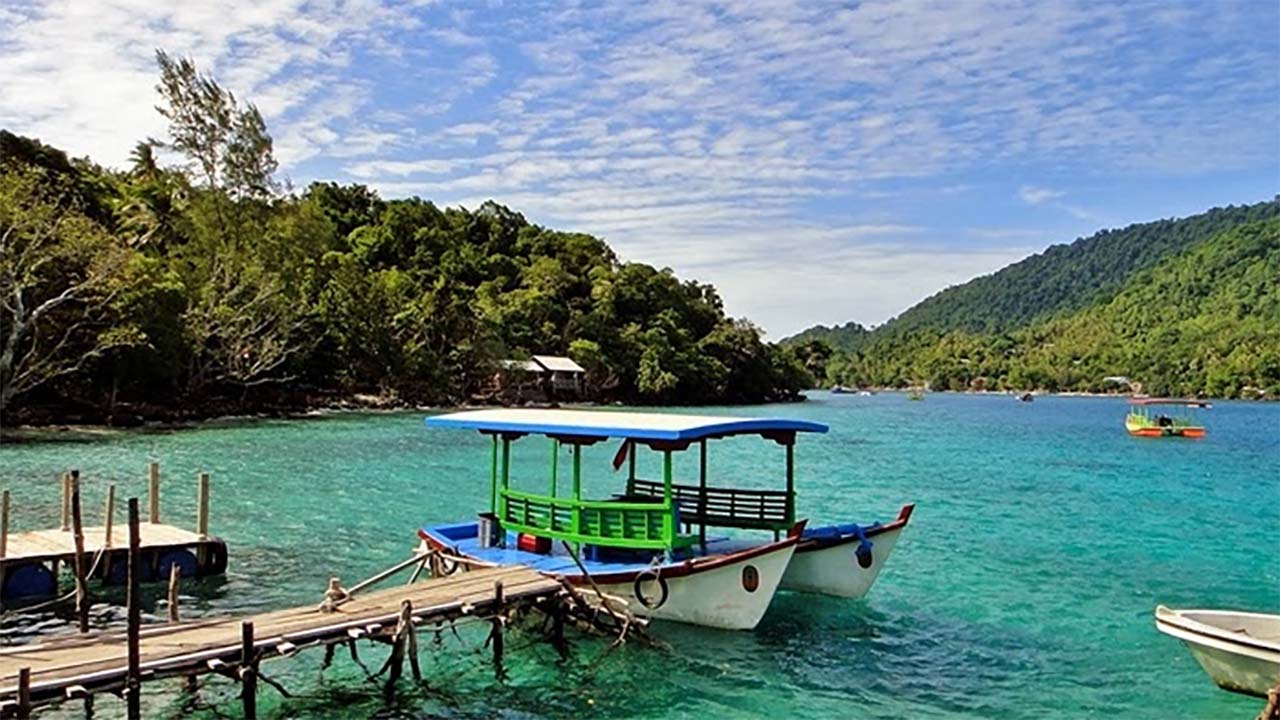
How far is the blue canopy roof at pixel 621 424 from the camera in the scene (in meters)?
14.3

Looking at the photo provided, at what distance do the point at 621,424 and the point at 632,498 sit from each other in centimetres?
264

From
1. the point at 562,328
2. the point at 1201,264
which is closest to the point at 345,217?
the point at 562,328

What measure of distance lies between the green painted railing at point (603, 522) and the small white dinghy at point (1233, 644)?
6.31 m

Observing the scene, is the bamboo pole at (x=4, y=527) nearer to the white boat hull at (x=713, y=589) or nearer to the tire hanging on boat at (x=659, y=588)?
the white boat hull at (x=713, y=589)

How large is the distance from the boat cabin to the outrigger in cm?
2

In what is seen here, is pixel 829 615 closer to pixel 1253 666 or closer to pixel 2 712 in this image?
pixel 1253 666

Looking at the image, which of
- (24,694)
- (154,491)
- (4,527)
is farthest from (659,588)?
(4,527)

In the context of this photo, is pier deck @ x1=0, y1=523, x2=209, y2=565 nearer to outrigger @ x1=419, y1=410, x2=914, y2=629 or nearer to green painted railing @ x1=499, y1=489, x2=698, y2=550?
outrigger @ x1=419, y1=410, x2=914, y2=629

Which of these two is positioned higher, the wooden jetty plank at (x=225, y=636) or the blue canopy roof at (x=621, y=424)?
the blue canopy roof at (x=621, y=424)

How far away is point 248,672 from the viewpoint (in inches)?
403

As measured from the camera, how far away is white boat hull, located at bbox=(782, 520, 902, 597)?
52.0 feet

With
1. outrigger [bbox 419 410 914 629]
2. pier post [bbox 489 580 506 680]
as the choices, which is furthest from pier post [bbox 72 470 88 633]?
outrigger [bbox 419 410 914 629]

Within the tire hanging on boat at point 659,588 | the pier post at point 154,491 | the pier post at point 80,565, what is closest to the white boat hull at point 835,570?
the tire hanging on boat at point 659,588

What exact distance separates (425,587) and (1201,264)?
622ft
